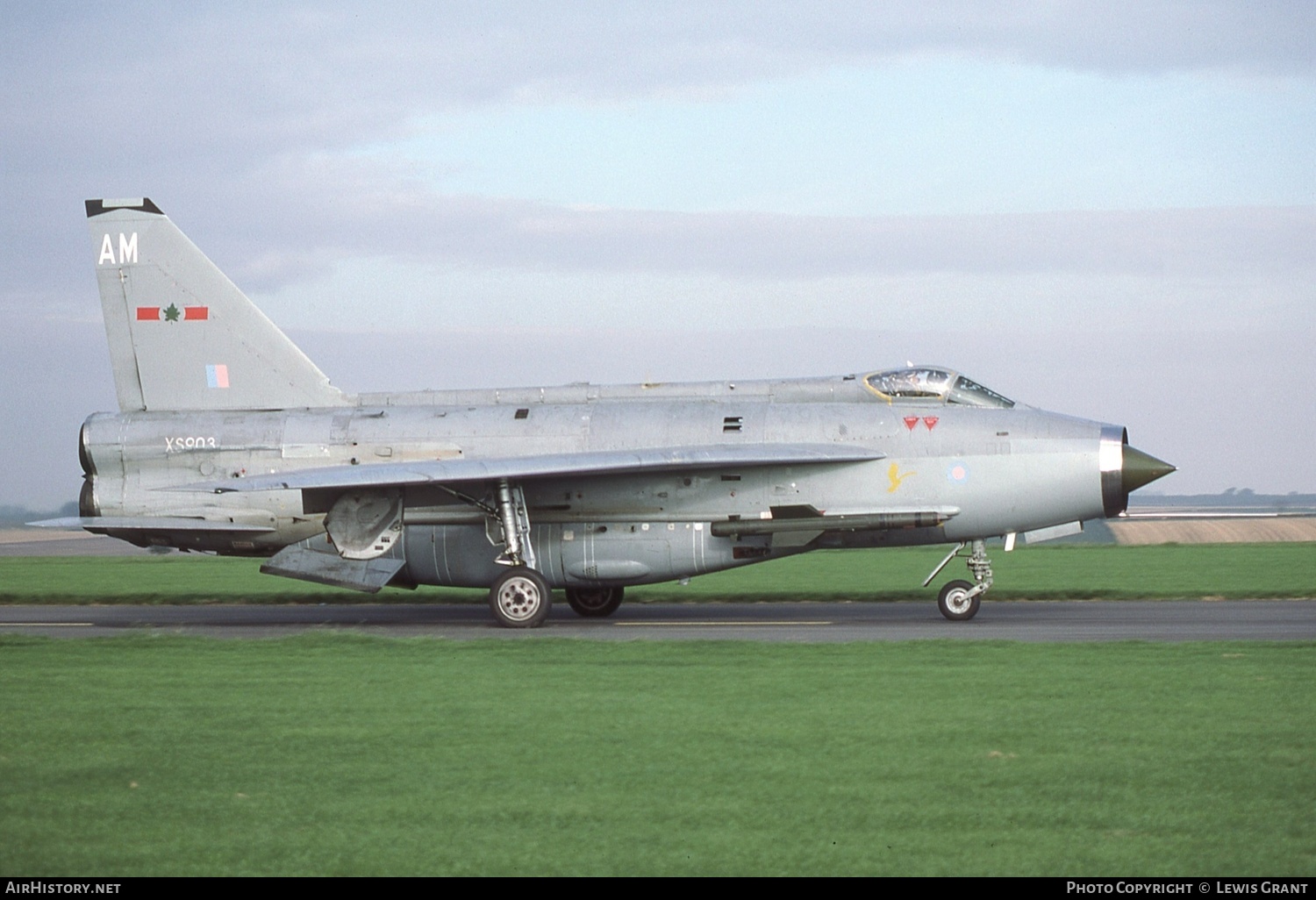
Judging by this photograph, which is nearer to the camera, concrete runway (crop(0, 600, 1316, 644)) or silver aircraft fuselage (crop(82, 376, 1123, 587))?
concrete runway (crop(0, 600, 1316, 644))

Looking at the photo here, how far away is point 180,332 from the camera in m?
21.7

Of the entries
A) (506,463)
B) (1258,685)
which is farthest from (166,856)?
(506,463)

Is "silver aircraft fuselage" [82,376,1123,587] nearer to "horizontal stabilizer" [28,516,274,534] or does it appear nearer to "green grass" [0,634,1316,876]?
"horizontal stabilizer" [28,516,274,534]

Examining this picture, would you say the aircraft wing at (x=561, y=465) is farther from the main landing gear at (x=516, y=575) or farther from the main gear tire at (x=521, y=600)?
the main gear tire at (x=521, y=600)

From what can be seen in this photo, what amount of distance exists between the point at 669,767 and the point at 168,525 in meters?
13.9

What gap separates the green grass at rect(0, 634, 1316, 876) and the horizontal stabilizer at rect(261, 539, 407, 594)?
6.14m

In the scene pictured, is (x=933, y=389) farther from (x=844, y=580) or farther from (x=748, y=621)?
(x=844, y=580)

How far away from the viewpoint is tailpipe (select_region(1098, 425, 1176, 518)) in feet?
61.4

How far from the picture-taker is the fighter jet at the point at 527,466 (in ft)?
62.4

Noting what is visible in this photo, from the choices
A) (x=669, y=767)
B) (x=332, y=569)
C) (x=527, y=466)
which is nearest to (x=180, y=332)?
(x=332, y=569)

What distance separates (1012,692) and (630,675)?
11.1ft

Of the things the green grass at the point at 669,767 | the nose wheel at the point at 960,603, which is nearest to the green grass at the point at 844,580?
the nose wheel at the point at 960,603

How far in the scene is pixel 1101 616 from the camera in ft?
63.1

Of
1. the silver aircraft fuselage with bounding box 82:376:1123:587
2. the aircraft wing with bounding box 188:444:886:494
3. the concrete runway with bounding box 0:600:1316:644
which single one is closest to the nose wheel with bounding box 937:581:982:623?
the concrete runway with bounding box 0:600:1316:644
